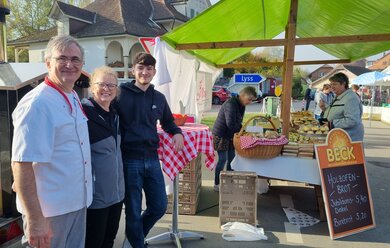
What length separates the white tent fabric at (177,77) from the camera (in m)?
4.79

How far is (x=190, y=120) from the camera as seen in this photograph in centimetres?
468

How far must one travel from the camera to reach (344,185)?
404cm

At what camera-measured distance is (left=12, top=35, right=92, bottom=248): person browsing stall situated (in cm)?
162

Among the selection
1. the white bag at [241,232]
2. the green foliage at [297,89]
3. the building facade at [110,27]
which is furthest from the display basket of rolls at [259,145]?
the green foliage at [297,89]

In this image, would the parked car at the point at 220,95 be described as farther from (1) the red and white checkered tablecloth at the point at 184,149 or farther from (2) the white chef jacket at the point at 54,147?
(2) the white chef jacket at the point at 54,147

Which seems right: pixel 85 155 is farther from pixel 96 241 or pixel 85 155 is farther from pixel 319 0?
pixel 319 0

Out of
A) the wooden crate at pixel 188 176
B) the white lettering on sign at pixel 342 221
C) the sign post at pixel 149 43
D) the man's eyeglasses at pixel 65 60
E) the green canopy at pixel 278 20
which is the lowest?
the white lettering on sign at pixel 342 221

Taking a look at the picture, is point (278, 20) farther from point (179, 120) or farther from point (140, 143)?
point (140, 143)

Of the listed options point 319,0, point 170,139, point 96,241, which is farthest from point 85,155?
point 319,0

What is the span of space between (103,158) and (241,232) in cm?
225

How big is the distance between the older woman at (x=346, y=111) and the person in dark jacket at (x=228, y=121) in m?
1.26

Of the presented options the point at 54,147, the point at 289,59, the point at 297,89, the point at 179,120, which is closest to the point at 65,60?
the point at 54,147

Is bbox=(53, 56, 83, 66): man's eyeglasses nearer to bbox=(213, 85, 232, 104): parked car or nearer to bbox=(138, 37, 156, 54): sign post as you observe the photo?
bbox=(138, 37, 156, 54): sign post

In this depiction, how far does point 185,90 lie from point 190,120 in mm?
2129
